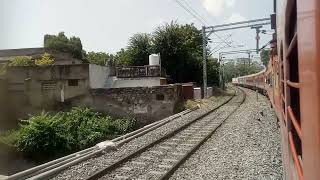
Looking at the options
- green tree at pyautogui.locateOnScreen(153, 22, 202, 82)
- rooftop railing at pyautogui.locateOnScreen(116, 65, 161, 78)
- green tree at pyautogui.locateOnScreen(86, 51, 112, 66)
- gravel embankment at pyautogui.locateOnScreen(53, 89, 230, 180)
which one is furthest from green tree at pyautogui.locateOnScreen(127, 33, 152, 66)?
green tree at pyautogui.locateOnScreen(86, 51, 112, 66)

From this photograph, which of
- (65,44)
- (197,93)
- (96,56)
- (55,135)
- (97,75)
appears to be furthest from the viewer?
(96,56)

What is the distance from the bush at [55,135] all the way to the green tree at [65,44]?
45144mm

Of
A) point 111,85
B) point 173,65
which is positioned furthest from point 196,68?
point 111,85

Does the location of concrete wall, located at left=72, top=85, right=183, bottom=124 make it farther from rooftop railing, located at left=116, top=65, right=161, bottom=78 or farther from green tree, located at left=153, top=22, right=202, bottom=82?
green tree, located at left=153, top=22, right=202, bottom=82

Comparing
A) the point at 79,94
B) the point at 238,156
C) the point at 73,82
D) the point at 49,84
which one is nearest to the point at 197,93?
the point at 79,94

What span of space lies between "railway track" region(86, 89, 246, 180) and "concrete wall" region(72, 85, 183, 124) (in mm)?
9838

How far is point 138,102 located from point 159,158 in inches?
588

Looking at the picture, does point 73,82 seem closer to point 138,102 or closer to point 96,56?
point 138,102

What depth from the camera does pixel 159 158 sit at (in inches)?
392

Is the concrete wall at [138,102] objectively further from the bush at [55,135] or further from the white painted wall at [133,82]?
the white painted wall at [133,82]

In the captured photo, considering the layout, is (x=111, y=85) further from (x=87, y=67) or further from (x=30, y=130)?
(x=30, y=130)

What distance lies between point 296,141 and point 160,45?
36048mm

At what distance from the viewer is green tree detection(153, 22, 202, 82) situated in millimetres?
38062

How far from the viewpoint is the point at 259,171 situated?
27.1ft
